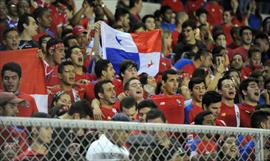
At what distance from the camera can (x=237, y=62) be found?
11.9m

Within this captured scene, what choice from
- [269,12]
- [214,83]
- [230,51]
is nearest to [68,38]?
[214,83]

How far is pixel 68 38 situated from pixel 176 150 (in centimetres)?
522

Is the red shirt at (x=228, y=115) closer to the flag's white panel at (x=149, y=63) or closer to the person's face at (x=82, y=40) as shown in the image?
the flag's white panel at (x=149, y=63)

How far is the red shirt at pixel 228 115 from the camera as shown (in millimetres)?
9055

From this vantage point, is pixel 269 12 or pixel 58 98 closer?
pixel 58 98

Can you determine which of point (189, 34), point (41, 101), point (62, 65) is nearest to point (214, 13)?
point (189, 34)

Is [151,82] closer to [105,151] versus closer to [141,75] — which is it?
[141,75]

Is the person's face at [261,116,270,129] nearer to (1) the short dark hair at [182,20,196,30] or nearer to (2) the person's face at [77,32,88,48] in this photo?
(2) the person's face at [77,32,88,48]

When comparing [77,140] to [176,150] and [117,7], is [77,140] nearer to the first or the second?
[176,150]

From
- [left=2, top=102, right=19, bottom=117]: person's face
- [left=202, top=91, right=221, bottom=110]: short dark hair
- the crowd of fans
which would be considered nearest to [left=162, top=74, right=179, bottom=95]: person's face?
the crowd of fans

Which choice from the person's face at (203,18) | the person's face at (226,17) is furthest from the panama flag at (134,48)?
the person's face at (226,17)

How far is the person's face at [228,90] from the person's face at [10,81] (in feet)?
8.75

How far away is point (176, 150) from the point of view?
18.1ft

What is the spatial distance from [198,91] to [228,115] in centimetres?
54
